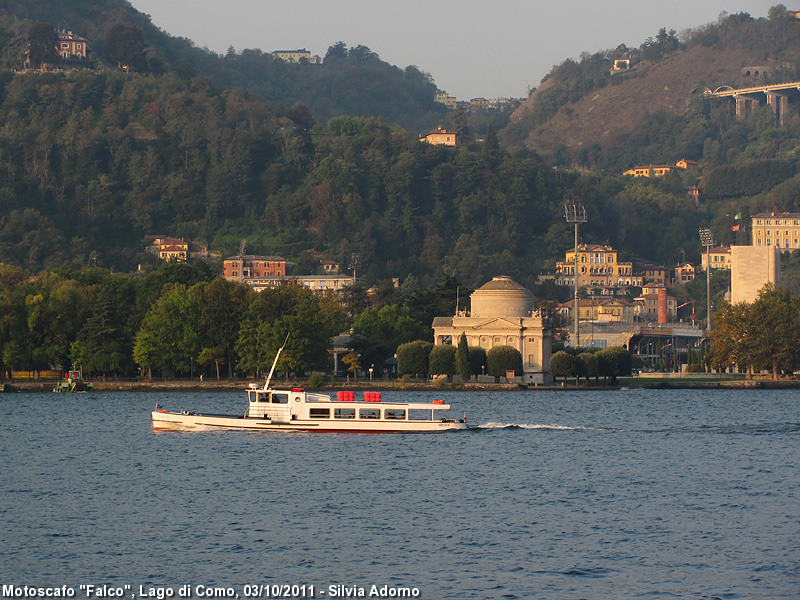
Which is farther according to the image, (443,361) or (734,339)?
(734,339)

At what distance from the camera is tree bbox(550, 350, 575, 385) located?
372 feet

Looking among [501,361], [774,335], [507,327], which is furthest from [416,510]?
[774,335]

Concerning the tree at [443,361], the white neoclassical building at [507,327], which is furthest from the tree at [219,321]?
the white neoclassical building at [507,327]

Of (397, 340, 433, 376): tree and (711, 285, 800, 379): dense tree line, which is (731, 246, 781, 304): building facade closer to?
(711, 285, 800, 379): dense tree line

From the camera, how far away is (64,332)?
111m

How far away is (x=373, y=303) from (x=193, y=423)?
91.5m

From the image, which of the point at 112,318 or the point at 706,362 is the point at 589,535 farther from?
the point at 706,362

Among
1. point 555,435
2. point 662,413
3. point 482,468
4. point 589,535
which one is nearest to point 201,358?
point 662,413

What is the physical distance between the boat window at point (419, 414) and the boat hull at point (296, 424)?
44.9 inches

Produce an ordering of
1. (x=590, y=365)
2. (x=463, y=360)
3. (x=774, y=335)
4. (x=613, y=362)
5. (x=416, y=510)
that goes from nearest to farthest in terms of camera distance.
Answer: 1. (x=416, y=510)
2. (x=463, y=360)
3. (x=590, y=365)
4. (x=613, y=362)
5. (x=774, y=335)

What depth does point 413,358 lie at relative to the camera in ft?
372

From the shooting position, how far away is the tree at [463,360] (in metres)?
110

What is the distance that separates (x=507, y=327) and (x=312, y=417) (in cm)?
5281

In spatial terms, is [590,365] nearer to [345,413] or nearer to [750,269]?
[750,269]
